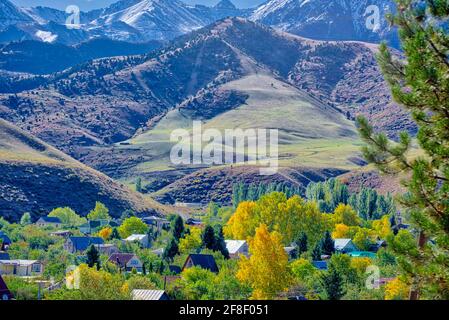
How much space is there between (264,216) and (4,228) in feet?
155

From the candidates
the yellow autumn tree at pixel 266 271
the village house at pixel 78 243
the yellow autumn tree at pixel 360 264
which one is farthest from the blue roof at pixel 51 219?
the yellow autumn tree at pixel 266 271

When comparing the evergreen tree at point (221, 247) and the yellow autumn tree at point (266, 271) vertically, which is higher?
the yellow autumn tree at point (266, 271)

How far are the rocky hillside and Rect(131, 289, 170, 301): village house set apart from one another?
374ft

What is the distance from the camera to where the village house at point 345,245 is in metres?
97.8

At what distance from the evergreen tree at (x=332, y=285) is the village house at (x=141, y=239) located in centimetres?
5600

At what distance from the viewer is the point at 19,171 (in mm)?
177500

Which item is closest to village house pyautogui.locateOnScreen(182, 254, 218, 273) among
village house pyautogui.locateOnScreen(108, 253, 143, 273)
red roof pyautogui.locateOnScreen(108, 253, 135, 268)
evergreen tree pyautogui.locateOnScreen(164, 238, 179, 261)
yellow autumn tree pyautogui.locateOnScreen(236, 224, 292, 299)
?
village house pyautogui.locateOnScreen(108, 253, 143, 273)

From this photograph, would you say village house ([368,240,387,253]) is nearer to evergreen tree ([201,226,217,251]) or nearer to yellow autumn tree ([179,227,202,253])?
evergreen tree ([201,226,217,251])

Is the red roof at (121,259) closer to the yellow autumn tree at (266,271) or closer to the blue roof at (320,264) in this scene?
the blue roof at (320,264)

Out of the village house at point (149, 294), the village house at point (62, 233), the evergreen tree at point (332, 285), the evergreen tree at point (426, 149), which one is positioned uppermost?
the evergreen tree at point (426, 149)

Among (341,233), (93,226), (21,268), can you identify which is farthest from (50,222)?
(21,268)

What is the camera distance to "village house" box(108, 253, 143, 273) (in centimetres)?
8024

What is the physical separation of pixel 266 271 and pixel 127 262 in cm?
2503
